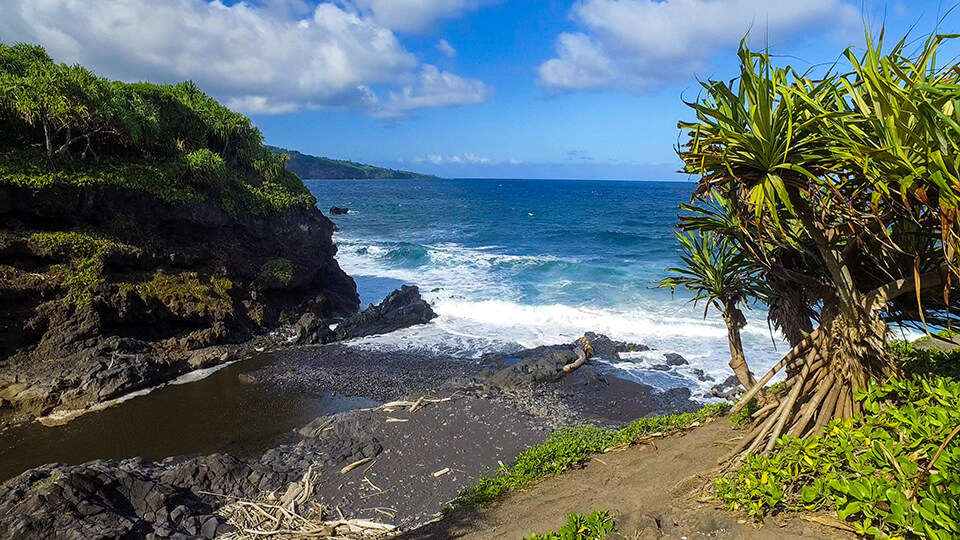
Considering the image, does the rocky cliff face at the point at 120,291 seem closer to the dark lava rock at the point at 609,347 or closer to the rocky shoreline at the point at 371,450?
the rocky shoreline at the point at 371,450

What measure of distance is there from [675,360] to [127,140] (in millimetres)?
21297

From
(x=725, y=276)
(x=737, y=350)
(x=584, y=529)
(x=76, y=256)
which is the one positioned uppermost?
(x=725, y=276)

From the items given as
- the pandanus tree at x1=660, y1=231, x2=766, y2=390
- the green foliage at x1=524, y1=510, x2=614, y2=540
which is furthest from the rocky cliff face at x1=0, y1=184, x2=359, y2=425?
the pandanus tree at x1=660, y1=231, x2=766, y2=390

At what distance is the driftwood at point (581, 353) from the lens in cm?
1572

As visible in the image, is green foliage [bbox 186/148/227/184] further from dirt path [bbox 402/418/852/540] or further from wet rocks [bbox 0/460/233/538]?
dirt path [bbox 402/418/852/540]

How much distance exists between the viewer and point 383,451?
10.4 m

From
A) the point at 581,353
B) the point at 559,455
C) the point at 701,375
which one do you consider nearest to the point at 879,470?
the point at 559,455

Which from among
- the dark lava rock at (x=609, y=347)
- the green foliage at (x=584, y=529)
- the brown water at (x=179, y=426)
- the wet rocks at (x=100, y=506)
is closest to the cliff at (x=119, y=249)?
the brown water at (x=179, y=426)

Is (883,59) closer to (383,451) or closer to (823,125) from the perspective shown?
(823,125)

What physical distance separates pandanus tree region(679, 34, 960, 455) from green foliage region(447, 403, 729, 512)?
8.16ft

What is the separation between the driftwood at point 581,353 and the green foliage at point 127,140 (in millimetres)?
14870

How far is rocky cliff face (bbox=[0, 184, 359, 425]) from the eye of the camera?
13.7 meters

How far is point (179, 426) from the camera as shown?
39.6ft

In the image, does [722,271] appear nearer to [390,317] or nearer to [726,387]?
[726,387]
